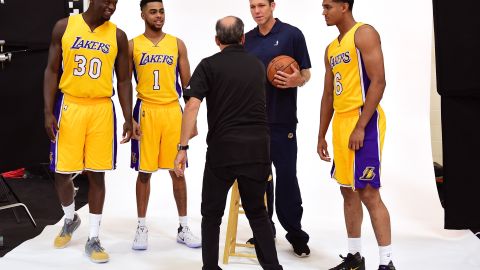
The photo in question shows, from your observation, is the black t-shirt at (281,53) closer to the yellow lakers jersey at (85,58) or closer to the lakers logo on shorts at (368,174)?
the lakers logo on shorts at (368,174)

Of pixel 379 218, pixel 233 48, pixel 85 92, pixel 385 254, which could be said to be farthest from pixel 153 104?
pixel 385 254

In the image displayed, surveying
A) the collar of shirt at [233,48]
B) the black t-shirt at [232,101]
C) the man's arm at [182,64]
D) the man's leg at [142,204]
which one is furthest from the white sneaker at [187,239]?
the collar of shirt at [233,48]

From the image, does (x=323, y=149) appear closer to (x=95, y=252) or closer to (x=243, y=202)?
(x=243, y=202)

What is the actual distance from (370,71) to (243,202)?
3.13 ft

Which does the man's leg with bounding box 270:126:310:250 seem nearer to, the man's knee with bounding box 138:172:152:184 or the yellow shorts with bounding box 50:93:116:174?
the man's knee with bounding box 138:172:152:184

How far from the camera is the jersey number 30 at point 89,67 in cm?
365

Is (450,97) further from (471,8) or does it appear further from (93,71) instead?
(93,71)

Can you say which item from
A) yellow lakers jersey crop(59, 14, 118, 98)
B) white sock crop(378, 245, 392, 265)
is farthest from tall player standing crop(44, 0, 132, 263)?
white sock crop(378, 245, 392, 265)

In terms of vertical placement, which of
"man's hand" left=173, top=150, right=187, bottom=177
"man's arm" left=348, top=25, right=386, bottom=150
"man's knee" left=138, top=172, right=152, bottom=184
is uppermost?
"man's arm" left=348, top=25, right=386, bottom=150

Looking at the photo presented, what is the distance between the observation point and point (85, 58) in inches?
144

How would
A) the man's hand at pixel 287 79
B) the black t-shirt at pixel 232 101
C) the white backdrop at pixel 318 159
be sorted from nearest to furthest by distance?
the black t-shirt at pixel 232 101
the man's hand at pixel 287 79
the white backdrop at pixel 318 159

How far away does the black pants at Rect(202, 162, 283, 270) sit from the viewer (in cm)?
299

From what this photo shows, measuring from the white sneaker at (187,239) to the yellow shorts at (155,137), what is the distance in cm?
48

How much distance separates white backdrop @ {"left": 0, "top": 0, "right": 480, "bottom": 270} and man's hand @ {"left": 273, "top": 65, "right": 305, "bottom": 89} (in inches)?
45.9
